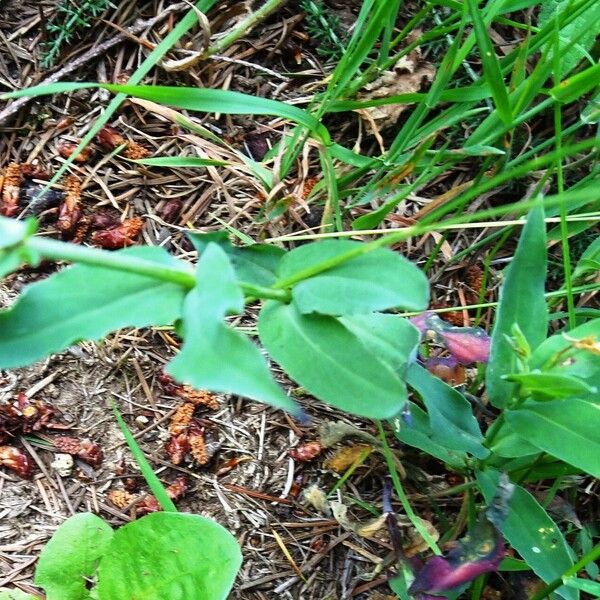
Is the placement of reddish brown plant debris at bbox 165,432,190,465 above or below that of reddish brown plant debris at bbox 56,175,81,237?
below

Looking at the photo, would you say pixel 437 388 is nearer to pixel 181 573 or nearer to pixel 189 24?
pixel 181 573

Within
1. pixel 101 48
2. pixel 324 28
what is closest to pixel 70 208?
pixel 101 48

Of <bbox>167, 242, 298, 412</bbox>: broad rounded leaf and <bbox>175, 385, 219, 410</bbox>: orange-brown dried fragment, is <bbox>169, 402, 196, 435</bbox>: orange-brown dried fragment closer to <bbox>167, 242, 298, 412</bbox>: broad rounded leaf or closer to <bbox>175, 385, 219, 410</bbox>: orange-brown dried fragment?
<bbox>175, 385, 219, 410</bbox>: orange-brown dried fragment

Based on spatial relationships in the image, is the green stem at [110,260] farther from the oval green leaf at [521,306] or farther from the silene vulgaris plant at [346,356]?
the oval green leaf at [521,306]

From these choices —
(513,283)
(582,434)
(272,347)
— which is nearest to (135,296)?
(272,347)

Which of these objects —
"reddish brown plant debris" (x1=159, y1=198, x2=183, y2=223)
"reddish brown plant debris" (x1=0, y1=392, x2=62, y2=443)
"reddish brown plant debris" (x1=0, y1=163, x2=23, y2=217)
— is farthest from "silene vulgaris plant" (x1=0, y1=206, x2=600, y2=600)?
"reddish brown plant debris" (x1=0, y1=163, x2=23, y2=217)

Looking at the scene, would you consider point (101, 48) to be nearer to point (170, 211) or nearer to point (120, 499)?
point (170, 211)

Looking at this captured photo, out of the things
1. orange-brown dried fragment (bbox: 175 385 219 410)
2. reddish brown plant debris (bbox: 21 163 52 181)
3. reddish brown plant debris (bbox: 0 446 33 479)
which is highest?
reddish brown plant debris (bbox: 21 163 52 181)
